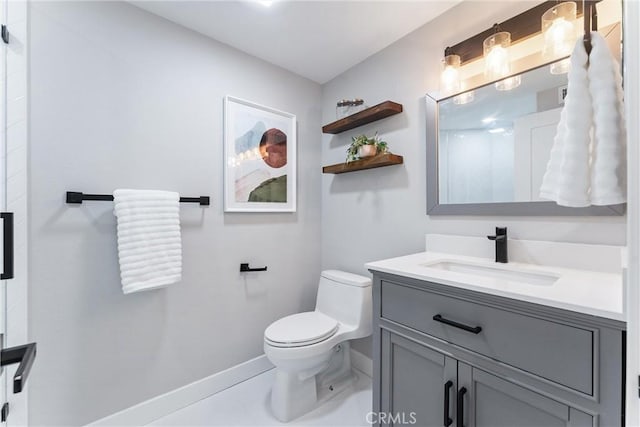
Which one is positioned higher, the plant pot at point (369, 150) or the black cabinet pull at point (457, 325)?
the plant pot at point (369, 150)

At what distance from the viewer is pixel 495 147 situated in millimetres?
1355

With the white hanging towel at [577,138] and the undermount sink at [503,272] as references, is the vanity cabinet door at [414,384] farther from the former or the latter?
the white hanging towel at [577,138]

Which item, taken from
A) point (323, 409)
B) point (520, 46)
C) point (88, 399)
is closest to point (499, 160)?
point (520, 46)

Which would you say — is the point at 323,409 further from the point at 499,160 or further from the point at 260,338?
the point at 499,160

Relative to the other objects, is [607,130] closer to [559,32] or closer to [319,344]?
[559,32]

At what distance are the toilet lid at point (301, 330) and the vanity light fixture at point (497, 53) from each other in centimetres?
164

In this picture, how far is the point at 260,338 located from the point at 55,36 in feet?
6.79

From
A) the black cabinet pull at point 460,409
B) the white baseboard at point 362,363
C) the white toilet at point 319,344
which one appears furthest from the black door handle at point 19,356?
the white baseboard at point 362,363

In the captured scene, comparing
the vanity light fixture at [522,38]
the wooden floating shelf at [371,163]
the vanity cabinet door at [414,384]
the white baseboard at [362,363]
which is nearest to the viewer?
the vanity cabinet door at [414,384]

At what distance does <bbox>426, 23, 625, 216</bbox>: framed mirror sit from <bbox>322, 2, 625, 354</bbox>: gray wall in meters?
0.07

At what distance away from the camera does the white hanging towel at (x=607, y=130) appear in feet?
2.61

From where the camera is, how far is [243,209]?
1.91 metres

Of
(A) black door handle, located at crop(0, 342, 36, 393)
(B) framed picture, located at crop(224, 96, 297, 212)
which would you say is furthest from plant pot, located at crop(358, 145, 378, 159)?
(A) black door handle, located at crop(0, 342, 36, 393)

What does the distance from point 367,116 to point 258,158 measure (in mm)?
827
